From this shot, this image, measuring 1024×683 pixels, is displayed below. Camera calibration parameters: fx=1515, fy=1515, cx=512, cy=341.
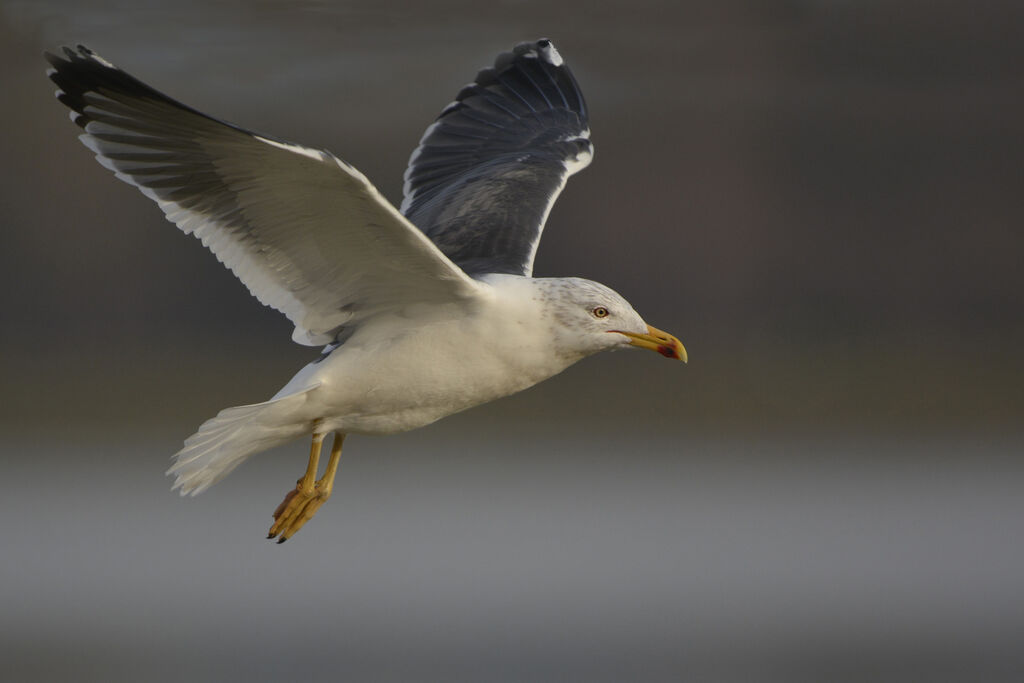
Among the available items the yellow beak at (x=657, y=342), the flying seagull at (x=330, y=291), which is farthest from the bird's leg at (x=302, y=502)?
the yellow beak at (x=657, y=342)

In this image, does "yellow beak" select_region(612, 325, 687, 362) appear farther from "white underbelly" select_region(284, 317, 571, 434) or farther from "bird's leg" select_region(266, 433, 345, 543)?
"bird's leg" select_region(266, 433, 345, 543)

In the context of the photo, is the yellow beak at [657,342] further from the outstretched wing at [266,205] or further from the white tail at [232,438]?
the white tail at [232,438]

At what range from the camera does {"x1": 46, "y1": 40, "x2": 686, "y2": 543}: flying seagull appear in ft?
17.0

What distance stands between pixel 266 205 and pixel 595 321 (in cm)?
127

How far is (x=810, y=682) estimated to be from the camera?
1270 cm

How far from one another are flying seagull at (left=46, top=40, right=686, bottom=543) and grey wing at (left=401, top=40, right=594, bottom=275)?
1.07 ft

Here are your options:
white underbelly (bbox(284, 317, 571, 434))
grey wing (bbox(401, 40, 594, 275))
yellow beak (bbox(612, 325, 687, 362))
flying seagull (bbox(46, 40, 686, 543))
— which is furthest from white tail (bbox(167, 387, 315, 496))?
yellow beak (bbox(612, 325, 687, 362))

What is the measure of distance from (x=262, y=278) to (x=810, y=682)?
8.45 m

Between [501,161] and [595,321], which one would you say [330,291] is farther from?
[501,161]

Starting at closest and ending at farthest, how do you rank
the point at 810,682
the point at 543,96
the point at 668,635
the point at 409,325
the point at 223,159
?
the point at 223,159 < the point at 409,325 < the point at 543,96 < the point at 810,682 < the point at 668,635

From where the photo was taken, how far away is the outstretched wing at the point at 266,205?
5094 millimetres

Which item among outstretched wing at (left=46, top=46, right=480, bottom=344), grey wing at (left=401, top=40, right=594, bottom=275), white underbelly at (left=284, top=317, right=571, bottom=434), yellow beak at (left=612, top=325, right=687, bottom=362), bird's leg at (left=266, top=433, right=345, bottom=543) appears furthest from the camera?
grey wing at (left=401, top=40, right=594, bottom=275)

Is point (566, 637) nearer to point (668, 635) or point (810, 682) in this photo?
point (668, 635)

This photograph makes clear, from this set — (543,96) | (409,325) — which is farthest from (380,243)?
(543,96)
